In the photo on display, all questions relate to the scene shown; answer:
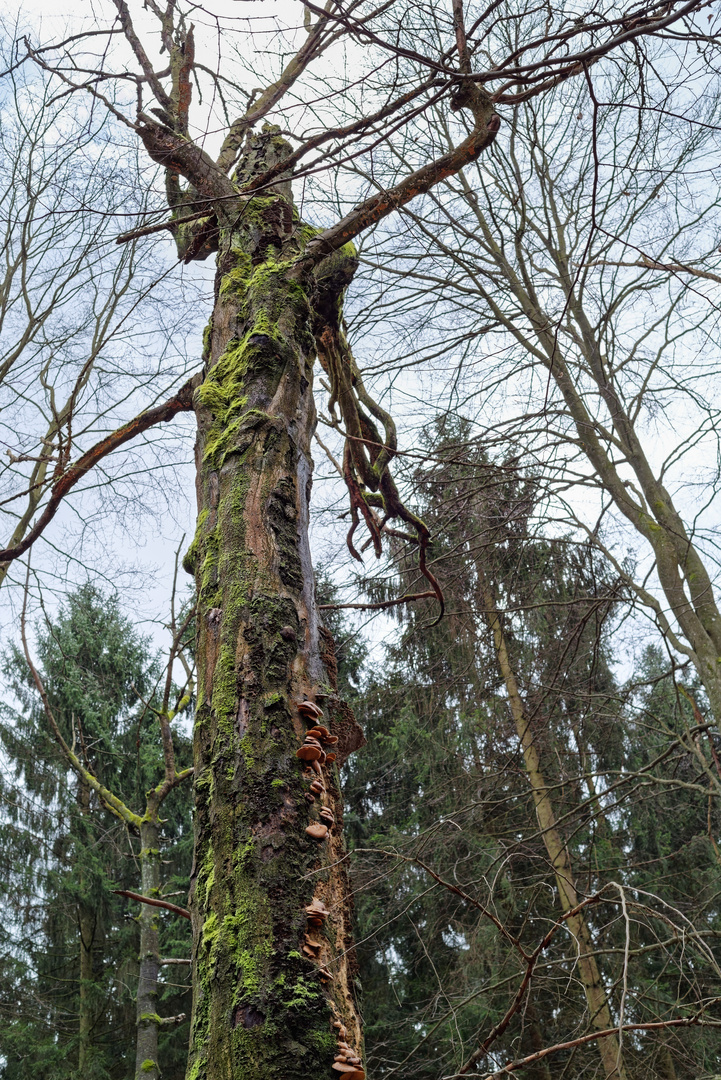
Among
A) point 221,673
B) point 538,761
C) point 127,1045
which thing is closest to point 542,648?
point 538,761

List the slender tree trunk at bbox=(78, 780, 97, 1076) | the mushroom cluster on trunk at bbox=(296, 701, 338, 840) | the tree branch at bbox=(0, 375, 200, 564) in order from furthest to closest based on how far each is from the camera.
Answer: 1. the slender tree trunk at bbox=(78, 780, 97, 1076)
2. the tree branch at bbox=(0, 375, 200, 564)
3. the mushroom cluster on trunk at bbox=(296, 701, 338, 840)

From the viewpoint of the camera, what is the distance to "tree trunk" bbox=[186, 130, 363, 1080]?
1.48 m

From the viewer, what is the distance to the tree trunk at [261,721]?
4.87ft

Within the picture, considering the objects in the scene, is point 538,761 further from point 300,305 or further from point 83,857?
point 83,857

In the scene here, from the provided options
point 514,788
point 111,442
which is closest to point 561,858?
point 514,788

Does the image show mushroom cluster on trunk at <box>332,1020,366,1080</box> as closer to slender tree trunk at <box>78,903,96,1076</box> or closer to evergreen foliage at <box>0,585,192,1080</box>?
evergreen foliage at <box>0,585,192,1080</box>

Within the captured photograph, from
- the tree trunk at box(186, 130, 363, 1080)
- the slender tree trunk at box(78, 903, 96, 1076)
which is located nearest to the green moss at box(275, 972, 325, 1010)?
the tree trunk at box(186, 130, 363, 1080)

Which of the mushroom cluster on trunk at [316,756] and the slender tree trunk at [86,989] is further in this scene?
the slender tree trunk at [86,989]

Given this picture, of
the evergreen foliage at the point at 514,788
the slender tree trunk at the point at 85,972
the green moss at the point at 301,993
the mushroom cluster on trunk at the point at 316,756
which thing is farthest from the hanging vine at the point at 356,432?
the slender tree trunk at the point at 85,972

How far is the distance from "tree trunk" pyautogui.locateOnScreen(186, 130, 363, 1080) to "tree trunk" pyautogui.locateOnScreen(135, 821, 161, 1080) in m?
4.35

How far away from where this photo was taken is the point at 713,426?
4.99m

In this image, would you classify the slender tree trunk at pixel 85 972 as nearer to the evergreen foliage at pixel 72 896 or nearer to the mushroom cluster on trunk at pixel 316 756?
the evergreen foliage at pixel 72 896

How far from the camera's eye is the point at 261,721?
6.12ft

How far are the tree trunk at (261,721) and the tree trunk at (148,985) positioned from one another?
4348 mm
